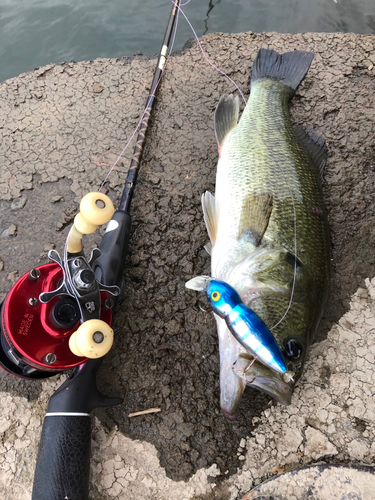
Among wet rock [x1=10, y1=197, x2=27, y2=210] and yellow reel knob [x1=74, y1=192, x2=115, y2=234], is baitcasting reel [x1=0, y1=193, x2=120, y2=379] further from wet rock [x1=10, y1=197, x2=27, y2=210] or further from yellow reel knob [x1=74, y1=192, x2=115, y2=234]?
wet rock [x1=10, y1=197, x2=27, y2=210]

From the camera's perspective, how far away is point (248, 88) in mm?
3605

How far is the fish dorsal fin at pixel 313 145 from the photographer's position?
2.96 metres

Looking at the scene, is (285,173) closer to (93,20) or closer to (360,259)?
(360,259)

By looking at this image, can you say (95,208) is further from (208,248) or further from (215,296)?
(208,248)

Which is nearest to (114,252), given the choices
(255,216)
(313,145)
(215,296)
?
(215,296)

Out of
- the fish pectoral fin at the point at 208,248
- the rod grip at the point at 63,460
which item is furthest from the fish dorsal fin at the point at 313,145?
the rod grip at the point at 63,460

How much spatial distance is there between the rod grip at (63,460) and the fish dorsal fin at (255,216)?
5.26 ft

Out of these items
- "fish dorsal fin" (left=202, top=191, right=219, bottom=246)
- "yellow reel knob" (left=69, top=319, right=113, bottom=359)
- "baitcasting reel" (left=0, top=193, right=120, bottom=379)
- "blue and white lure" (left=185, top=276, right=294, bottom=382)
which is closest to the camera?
"yellow reel knob" (left=69, top=319, right=113, bottom=359)

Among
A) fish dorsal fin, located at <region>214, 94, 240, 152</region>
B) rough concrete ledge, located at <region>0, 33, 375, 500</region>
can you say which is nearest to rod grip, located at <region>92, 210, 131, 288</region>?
rough concrete ledge, located at <region>0, 33, 375, 500</region>

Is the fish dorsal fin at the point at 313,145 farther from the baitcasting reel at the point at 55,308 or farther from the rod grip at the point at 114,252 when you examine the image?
the baitcasting reel at the point at 55,308

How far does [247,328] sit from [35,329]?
1.24 meters

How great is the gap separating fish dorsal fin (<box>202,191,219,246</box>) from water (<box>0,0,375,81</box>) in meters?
2.85

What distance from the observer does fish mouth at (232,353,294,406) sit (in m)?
1.84

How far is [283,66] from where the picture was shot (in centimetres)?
344
